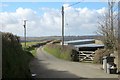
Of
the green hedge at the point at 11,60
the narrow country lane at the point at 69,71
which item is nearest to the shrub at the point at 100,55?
the narrow country lane at the point at 69,71

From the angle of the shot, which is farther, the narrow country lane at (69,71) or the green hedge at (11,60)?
the narrow country lane at (69,71)

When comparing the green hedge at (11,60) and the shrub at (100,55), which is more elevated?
the green hedge at (11,60)

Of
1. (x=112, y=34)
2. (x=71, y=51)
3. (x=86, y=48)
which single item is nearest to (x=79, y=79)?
(x=112, y=34)

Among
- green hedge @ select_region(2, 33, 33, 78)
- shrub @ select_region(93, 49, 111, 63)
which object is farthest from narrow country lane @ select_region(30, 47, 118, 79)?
green hedge @ select_region(2, 33, 33, 78)

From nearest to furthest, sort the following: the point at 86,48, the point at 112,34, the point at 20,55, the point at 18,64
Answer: the point at 18,64 < the point at 20,55 < the point at 112,34 < the point at 86,48

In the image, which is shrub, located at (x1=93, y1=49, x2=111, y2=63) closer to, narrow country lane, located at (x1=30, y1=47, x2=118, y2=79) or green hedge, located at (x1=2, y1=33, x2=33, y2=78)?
narrow country lane, located at (x1=30, y1=47, x2=118, y2=79)

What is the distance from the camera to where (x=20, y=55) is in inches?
717

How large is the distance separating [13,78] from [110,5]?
3271 centimetres

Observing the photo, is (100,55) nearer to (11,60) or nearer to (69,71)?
(69,71)

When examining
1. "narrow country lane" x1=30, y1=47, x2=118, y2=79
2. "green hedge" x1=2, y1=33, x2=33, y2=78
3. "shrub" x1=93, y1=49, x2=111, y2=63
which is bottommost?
"narrow country lane" x1=30, y1=47, x2=118, y2=79

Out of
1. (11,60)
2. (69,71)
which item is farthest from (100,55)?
(11,60)

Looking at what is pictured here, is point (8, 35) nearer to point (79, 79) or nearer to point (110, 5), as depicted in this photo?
point (79, 79)

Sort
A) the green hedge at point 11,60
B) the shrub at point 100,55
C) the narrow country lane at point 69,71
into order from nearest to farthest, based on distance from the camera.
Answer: the green hedge at point 11,60
the narrow country lane at point 69,71
the shrub at point 100,55

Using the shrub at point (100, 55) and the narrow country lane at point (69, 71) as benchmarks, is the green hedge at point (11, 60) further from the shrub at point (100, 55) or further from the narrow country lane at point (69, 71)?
the shrub at point (100, 55)
